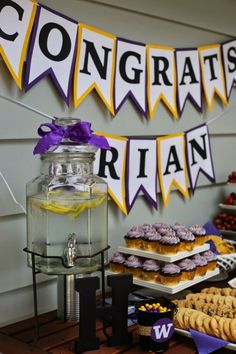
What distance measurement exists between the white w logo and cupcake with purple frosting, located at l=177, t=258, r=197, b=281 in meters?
0.29

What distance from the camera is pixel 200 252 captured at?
178cm

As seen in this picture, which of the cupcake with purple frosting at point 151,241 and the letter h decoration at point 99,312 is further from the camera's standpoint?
the cupcake with purple frosting at point 151,241

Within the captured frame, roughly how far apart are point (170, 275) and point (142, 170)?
0.51 meters

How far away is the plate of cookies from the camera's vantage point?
4.65ft

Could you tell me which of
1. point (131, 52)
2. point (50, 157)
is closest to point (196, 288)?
point (50, 157)

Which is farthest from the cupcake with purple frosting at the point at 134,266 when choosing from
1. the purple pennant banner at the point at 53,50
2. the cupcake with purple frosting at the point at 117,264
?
the purple pennant banner at the point at 53,50

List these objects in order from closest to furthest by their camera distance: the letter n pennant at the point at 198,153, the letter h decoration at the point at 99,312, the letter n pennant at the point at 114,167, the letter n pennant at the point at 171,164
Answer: the letter h decoration at the point at 99,312 → the letter n pennant at the point at 114,167 → the letter n pennant at the point at 171,164 → the letter n pennant at the point at 198,153

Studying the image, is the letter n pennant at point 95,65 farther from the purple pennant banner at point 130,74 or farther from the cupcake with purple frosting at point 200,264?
the cupcake with purple frosting at point 200,264

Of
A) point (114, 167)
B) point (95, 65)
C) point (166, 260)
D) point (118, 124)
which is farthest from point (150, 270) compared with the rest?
point (95, 65)

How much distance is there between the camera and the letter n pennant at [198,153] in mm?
2232

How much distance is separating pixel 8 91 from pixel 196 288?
910 mm

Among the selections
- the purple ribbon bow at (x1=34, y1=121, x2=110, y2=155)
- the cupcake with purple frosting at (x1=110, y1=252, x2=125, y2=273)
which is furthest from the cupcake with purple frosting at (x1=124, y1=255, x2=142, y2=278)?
the purple ribbon bow at (x1=34, y1=121, x2=110, y2=155)

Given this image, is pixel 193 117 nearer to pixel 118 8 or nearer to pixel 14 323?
pixel 118 8

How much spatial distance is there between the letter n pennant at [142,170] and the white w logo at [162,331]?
25.2 inches
